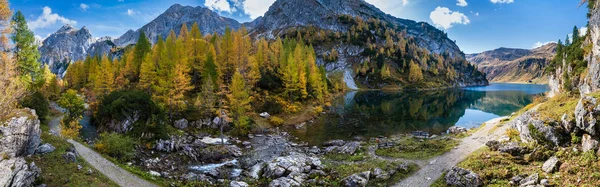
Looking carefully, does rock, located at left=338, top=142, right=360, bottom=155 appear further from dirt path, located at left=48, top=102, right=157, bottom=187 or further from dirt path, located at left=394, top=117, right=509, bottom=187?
dirt path, located at left=48, top=102, right=157, bottom=187

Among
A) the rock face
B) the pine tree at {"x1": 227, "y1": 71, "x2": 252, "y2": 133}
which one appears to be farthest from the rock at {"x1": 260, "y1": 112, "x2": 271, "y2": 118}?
the rock face

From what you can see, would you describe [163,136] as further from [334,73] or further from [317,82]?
[334,73]

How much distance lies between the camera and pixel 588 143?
19703mm

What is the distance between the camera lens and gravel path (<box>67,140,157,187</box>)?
2034 centimetres

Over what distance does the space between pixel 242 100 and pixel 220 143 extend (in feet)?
24.4

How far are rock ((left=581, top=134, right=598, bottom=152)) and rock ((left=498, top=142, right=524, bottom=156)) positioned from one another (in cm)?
459

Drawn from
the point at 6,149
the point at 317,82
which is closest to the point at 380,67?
the point at 317,82

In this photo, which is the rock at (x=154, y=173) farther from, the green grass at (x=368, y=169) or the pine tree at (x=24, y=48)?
the pine tree at (x=24, y=48)

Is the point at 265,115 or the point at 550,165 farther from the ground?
the point at 265,115

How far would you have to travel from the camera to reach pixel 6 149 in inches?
665

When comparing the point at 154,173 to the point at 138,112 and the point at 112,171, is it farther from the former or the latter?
the point at 138,112

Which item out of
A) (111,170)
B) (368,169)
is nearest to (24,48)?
(111,170)

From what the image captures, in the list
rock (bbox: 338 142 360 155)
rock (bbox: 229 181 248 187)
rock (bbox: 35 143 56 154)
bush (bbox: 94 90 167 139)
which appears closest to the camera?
rock (bbox: 35 143 56 154)

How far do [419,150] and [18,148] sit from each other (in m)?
35.6
